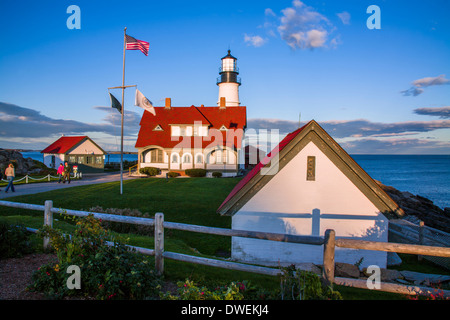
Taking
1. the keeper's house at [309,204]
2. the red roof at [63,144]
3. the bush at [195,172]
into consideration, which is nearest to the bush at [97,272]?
the keeper's house at [309,204]

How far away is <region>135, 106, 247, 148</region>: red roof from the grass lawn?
9.79 meters

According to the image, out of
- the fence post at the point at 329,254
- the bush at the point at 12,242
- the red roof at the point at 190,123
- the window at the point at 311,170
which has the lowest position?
the bush at the point at 12,242

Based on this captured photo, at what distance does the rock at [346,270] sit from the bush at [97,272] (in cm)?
561

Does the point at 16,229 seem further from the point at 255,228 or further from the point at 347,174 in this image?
the point at 347,174

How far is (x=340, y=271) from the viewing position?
8.70 m

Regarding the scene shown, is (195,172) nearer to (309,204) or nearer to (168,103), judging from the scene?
(168,103)

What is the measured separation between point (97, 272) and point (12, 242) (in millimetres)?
3643

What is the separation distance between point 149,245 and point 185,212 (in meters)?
8.88

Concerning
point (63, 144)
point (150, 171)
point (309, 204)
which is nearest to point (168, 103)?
point (150, 171)

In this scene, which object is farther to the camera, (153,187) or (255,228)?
(153,187)

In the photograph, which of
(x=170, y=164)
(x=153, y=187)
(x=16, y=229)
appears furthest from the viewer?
(x=170, y=164)

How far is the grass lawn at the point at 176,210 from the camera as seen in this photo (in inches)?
267

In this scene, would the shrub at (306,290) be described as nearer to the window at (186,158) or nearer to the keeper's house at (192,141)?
the keeper's house at (192,141)
